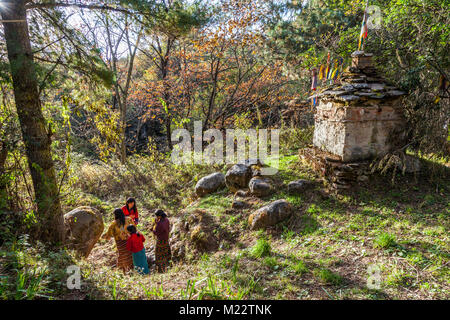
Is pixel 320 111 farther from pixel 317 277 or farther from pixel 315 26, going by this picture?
pixel 315 26

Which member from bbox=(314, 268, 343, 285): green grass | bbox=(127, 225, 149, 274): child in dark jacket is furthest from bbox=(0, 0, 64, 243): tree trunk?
bbox=(314, 268, 343, 285): green grass

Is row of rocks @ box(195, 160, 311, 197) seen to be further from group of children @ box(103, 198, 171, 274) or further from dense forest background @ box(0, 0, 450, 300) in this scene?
group of children @ box(103, 198, 171, 274)

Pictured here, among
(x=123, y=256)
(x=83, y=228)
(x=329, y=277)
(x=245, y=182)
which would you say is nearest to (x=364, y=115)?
(x=245, y=182)

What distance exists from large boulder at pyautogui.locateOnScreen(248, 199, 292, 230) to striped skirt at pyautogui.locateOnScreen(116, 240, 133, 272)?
7.49ft

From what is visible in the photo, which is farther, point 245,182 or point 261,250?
point 245,182

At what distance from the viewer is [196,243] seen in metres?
4.50

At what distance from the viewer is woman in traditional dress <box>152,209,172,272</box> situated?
4.36m

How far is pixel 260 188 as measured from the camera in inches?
211

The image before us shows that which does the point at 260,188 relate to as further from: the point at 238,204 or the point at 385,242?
the point at 385,242

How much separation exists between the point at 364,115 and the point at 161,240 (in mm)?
4574

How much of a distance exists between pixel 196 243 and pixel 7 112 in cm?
373

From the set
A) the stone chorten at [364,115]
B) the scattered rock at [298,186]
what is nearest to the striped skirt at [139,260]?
the scattered rock at [298,186]
